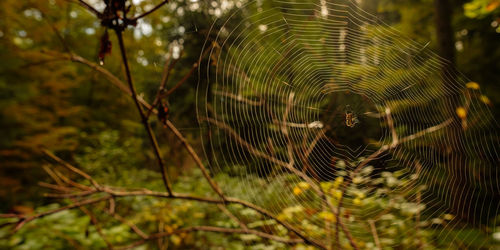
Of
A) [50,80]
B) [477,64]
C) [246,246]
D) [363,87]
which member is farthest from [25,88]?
[477,64]

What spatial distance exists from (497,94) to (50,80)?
7.38 metres

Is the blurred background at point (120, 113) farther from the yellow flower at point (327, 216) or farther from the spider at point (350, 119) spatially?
the spider at point (350, 119)

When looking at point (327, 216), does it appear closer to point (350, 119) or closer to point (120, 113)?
point (350, 119)

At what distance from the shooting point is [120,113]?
6793 mm

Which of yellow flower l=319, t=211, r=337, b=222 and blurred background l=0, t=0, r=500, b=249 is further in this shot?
blurred background l=0, t=0, r=500, b=249

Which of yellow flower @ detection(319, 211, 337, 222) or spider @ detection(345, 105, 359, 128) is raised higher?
spider @ detection(345, 105, 359, 128)

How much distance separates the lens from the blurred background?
213 centimetres

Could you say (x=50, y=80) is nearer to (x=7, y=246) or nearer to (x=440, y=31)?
(x=7, y=246)

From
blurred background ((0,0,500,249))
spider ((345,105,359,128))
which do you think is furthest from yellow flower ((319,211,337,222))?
spider ((345,105,359,128))

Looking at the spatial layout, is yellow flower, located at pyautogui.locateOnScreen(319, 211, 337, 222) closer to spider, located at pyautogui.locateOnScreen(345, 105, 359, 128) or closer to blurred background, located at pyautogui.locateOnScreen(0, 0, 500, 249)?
blurred background, located at pyautogui.locateOnScreen(0, 0, 500, 249)

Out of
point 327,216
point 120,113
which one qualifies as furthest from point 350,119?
point 120,113

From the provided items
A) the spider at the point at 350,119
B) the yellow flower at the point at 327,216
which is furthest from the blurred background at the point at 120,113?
the spider at the point at 350,119

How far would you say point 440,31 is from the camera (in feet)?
12.7

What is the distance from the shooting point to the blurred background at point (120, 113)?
2131mm
